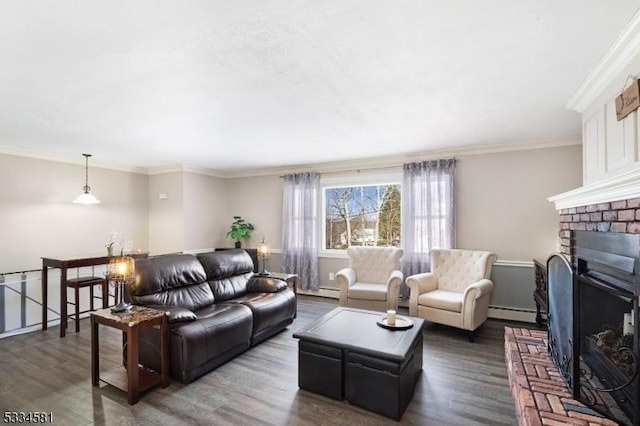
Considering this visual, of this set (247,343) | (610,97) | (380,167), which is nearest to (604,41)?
(610,97)

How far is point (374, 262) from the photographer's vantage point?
188 inches

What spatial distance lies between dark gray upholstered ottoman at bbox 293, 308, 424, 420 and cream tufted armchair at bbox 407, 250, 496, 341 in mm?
1076

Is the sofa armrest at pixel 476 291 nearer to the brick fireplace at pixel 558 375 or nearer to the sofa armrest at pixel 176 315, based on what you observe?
the brick fireplace at pixel 558 375

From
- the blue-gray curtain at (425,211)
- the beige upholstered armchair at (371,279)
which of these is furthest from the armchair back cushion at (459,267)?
the beige upholstered armchair at (371,279)

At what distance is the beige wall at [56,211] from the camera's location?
425 centimetres

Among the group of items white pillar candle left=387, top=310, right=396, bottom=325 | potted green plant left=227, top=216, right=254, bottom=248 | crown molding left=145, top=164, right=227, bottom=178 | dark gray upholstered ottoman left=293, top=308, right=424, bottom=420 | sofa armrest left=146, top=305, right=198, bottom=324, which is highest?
crown molding left=145, top=164, right=227, bottom=178

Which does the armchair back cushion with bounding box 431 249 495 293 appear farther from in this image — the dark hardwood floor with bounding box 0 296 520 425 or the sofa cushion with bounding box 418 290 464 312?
the dark hardwood floor with bounding box 0 296 520 425

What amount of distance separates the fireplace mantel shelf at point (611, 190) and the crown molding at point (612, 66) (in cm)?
74

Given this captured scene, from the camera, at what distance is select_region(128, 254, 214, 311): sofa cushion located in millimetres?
3040

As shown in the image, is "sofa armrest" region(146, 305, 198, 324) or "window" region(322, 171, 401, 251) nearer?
"sofa armrest" region(146, 305, 198, 324)

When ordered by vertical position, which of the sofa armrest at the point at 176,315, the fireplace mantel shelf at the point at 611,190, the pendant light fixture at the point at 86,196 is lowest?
the sofa armrest at the point at 176,315

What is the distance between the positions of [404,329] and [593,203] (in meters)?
1.68

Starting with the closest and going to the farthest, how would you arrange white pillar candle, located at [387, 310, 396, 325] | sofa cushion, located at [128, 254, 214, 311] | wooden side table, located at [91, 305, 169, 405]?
wooden side table, located at [91, 305, 169, 405] → white pillar candle, located at [387, 310, 396, 325] → sofa cushion, located at [128, 254, 214, 311]

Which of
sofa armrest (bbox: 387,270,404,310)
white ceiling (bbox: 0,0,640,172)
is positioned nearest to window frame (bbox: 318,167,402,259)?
white ceiling (bbox: 0,0,640,172)
